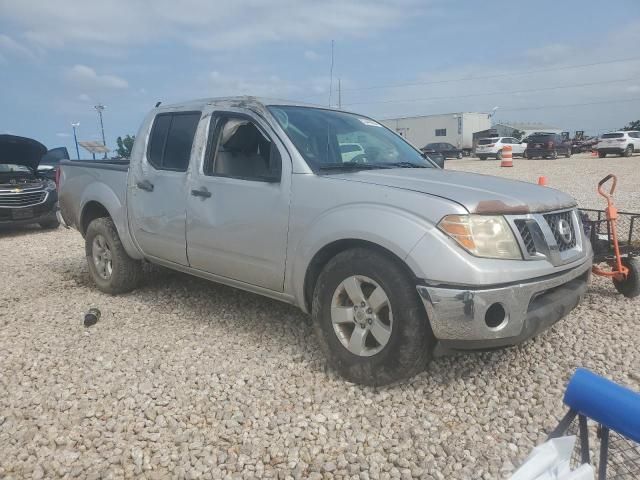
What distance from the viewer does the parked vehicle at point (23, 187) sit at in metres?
9.12

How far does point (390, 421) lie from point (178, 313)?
Result: 2428mm

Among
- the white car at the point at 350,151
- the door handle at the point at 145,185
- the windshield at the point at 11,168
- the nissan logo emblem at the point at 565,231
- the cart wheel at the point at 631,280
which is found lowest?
the cart wheel at the point at 631,280

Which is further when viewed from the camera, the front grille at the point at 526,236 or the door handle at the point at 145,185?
the door handle at the point at 145,185

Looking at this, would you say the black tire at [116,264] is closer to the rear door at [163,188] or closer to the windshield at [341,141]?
the rear door at [163,188]

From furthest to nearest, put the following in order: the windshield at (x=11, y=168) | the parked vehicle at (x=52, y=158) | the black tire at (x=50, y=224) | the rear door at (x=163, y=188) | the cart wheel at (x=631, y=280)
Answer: the parked vehicle at (x=52, y=158)
the black tire at (x=50, y=224)
the windshield at (x=11, y=168)
the cart wheel at (x=631, y=280)
the rear door at (x=163, y=188)

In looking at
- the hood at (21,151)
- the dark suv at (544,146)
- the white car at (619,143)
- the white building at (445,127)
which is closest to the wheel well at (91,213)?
the hood at (21,151)

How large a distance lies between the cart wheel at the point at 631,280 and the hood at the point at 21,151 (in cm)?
959

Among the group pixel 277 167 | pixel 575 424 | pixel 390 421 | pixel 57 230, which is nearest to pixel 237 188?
pixel 277 167

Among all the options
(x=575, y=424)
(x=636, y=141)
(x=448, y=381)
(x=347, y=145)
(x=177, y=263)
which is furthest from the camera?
(x=636, y=141)

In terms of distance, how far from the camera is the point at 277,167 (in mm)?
3389

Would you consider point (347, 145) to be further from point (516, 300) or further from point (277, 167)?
point (516, 300)

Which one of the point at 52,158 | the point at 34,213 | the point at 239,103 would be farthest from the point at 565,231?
the point at 52,158

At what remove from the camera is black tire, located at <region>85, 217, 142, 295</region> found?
481cm

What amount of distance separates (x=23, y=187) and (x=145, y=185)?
6.68m
